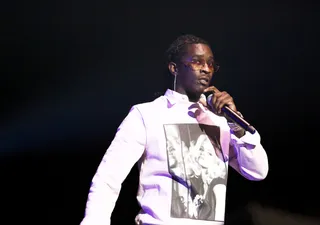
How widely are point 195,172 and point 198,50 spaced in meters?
0.44

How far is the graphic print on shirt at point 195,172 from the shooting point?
62.4 inches

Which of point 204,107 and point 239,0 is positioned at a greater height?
point 239,0

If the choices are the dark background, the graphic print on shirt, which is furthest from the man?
the dark background

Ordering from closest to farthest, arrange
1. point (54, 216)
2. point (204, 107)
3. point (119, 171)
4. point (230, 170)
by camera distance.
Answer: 1. point (119, 171)
2. point (204, 107)
3. point (54, 216)
4. point (230, 170)

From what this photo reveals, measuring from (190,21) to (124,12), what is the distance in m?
0.32

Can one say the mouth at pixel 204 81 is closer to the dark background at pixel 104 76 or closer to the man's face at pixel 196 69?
the man's face at pixel 196 69

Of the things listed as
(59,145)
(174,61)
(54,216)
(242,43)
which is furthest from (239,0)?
(54,216)

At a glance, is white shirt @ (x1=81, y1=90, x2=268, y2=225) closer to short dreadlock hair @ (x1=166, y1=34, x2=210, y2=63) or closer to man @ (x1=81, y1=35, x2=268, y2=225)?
man @ (x1=81, y1=35, x2=268, y2=225)

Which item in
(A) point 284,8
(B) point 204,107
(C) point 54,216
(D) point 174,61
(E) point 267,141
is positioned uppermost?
(A) point 284,8

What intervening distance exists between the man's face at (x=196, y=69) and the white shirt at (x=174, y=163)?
0.18 feet

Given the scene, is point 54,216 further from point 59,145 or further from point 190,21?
point 190,21

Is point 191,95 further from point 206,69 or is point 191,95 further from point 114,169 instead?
point 114,169

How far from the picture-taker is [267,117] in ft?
8.23

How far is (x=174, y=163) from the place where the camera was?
1.62 m
